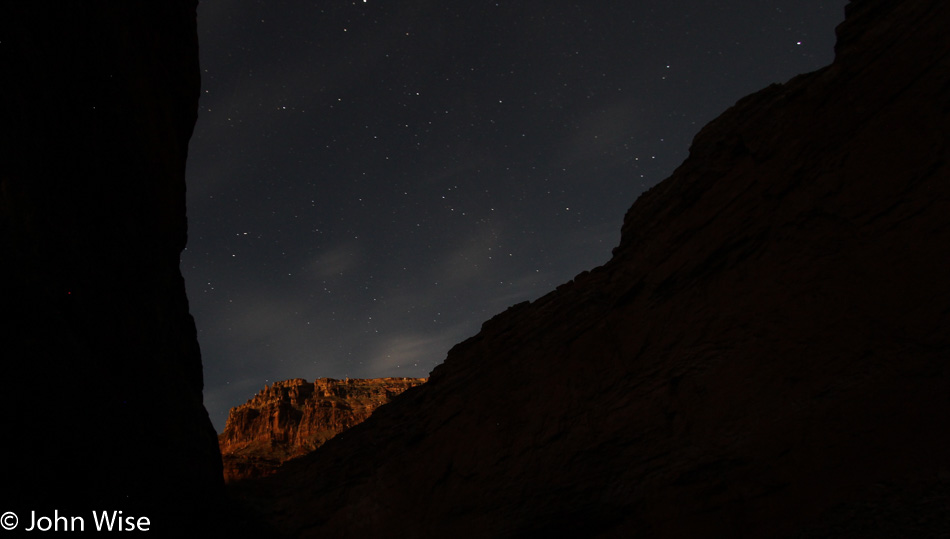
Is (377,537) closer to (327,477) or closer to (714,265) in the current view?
(327,477)

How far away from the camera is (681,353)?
14609mm

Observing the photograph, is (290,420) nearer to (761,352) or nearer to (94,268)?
(94,268)

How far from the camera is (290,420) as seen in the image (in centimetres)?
8212

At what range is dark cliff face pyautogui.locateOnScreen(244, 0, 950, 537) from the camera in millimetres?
10695

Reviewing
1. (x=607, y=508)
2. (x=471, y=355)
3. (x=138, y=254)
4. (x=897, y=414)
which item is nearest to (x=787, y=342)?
(x=897, y=414)

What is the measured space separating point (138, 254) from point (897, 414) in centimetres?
2076

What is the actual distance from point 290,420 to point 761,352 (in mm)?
85485

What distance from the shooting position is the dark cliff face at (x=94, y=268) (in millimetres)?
8516

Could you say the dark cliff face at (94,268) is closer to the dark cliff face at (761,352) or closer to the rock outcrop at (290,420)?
the dark cliff face at (761,352)

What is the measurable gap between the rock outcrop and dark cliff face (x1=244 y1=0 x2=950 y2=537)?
48253 mm

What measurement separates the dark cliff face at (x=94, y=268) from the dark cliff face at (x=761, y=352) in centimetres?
1102

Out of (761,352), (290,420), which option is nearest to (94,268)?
(761,352)

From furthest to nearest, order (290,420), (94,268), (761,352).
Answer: (290,420), (761,352), (94,268)

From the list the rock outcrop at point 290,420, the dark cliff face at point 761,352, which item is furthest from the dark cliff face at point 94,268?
the rock outcrop at point 290,420
